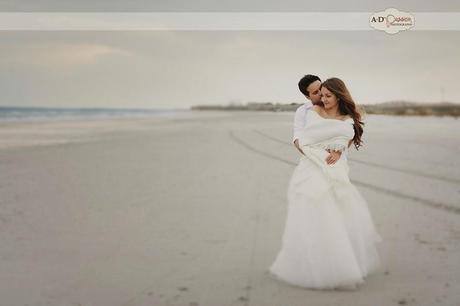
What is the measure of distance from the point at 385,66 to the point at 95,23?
8.26 ft

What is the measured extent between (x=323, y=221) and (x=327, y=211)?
5cm

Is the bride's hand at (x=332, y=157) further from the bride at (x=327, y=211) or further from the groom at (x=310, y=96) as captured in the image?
the groom at (x=310, y=96)

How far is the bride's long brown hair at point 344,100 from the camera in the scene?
2.68 m

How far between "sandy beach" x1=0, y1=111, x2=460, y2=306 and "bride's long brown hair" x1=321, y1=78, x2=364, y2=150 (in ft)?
2.72

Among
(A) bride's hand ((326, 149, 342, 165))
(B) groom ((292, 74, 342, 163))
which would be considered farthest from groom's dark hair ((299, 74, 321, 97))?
(A) bride's hand ((326, 149, 342, 165))

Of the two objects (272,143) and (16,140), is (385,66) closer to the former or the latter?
(272,143)

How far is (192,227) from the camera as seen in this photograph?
12.4ft

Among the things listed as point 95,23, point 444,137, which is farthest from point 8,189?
point 444,137

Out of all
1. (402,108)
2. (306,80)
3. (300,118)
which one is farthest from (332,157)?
(402,108)

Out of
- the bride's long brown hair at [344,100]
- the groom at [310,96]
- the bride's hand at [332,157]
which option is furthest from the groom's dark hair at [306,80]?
the bride's hand at [332,157]

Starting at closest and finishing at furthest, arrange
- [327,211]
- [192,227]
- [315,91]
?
[327,211], [315,91], [192,227]

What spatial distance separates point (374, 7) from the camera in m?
3.89

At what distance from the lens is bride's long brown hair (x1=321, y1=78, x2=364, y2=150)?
2.68m

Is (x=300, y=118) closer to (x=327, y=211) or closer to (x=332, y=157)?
(x=332, y=157)
